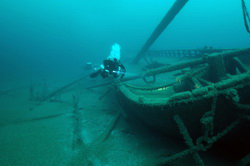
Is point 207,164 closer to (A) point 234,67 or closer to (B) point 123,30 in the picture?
(A) point 234,67

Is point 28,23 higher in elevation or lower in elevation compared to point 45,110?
higher

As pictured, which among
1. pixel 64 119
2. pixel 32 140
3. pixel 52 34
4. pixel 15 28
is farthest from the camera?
pixel 15 28

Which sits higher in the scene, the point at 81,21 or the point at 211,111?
the point at 81,21

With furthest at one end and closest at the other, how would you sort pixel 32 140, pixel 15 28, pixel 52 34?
pixel 15 28
pixel 52 34
pixel 32 140

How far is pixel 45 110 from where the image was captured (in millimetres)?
7383

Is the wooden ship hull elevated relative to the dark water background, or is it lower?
lower

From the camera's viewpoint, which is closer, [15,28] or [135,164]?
[135,164]

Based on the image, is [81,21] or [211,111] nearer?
[211,111]

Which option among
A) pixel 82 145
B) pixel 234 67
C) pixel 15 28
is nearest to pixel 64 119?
pixel 82 145

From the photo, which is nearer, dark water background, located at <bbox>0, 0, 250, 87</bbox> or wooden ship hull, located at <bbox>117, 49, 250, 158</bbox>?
wooden ship hull, located at <bbox>117, 49, 250, 158</bbox>

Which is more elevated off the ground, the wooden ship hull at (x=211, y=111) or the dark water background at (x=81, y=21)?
the dark water background at (x=81, y=21)

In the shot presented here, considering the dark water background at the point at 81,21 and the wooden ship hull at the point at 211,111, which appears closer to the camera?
the wooden ship hull at the point at 211,111

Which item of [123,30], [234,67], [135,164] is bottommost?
[135,164]

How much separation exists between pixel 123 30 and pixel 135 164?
103931 mm
